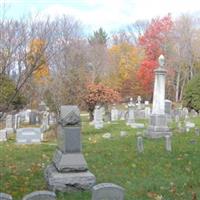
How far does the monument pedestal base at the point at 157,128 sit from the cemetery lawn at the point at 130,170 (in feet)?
11.2

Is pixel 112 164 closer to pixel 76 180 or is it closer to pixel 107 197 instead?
pixel 76 180

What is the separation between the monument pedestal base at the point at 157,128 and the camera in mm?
18266

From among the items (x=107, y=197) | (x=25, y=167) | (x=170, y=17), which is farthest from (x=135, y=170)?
(x=170, y=17)

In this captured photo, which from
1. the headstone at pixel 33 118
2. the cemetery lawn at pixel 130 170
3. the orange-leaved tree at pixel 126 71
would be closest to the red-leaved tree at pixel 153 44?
the orange-leaved tree at pixel 126 71

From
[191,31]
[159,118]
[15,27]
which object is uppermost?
[191,31]

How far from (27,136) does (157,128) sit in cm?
547

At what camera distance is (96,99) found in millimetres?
33188

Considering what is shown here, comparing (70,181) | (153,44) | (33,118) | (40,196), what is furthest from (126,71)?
(40,196)

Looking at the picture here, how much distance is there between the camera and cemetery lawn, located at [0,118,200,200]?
27.0ft

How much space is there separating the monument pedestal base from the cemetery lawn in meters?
3.42

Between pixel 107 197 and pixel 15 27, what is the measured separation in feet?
13.2

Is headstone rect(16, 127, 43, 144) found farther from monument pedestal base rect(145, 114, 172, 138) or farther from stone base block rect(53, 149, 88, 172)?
stone base block rect(53, 149, 88, 172)

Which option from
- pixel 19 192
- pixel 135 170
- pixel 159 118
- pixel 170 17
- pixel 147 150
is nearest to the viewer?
pixel 19 192

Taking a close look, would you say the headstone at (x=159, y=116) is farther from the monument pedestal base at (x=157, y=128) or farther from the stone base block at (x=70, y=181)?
the stone base block at (x=70, y=181)
